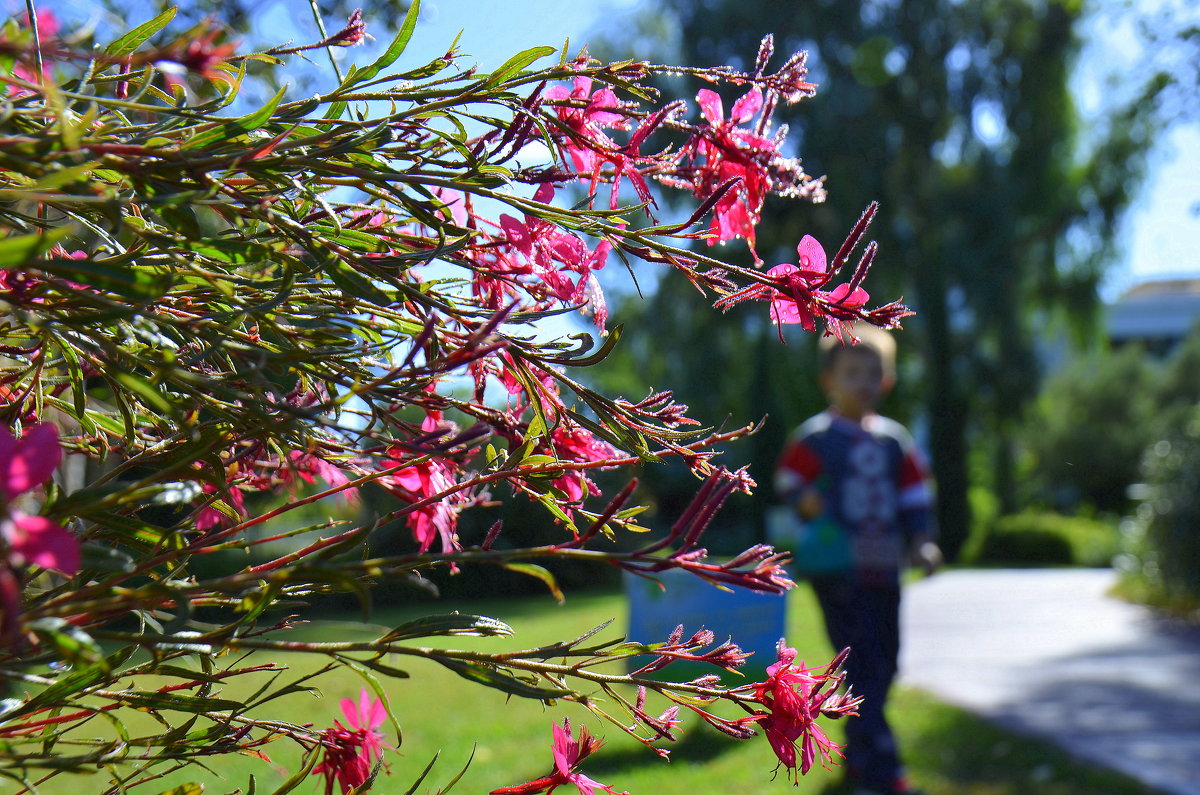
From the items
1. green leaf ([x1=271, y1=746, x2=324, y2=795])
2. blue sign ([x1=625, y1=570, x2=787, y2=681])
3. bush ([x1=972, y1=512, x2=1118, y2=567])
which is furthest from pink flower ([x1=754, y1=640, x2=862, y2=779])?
bush ([x1=972, y1=512, x2=1118, y2=567])

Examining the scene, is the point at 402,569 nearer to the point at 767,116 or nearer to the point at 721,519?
the point at 767,116

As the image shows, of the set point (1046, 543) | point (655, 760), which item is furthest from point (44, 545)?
point (1046, 543)

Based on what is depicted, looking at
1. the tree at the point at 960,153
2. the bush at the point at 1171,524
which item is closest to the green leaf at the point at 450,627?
the bush at the point at 1171,524

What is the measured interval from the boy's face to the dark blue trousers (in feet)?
1.96

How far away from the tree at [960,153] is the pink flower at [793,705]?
12.1 m

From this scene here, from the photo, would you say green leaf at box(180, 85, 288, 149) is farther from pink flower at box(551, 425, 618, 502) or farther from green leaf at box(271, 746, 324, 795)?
green leaf at box(271, 746, 324, 795)

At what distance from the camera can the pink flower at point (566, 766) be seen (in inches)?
35.8

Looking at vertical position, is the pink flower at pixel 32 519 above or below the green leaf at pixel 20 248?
below

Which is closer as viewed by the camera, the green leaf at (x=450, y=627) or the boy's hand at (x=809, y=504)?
the green leaf at (x=450, y=627)

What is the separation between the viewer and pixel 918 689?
18.3ft

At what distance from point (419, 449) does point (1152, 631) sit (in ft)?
27.3

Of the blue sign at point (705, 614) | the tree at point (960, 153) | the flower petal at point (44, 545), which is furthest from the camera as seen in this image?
the tree at point (960, 153)

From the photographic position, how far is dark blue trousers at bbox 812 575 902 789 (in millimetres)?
3369

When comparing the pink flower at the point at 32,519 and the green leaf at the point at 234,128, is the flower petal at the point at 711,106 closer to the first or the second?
the green leaf at the point at 234,128
